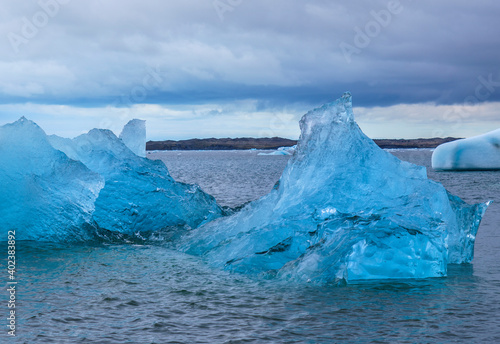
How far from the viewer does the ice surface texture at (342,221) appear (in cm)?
1023

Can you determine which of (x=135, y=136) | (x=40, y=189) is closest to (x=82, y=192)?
(x=40, y=189)

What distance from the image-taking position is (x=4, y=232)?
1378cm

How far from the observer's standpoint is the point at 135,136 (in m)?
20.8

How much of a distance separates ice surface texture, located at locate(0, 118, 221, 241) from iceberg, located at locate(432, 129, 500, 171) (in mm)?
35406

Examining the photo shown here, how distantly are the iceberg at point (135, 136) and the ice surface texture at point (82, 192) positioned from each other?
2997 millimetres

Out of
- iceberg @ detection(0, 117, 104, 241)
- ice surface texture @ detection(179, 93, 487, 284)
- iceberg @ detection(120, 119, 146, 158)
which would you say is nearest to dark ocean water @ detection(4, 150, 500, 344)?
ice surface texture @ detection(179, 93, 487, 284)

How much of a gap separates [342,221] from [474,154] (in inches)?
1556

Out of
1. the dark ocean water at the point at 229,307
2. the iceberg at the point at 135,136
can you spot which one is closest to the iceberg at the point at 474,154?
the iceberg at the point at 135,136

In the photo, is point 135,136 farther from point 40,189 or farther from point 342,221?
point 342,221

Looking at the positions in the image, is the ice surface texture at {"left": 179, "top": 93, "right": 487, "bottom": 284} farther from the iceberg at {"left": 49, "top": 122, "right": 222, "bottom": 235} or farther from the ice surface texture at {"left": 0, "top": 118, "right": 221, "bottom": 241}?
the ice surface texture at {"left": 0, "top": 118, "right": 221, "bottom": 241}

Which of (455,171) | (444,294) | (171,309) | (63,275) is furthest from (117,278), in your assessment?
(455,171)

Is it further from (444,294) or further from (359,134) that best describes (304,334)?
(359,134)

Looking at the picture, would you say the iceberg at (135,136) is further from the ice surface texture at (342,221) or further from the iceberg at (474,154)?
the iceberg at (474,154)

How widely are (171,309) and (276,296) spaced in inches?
68.1
